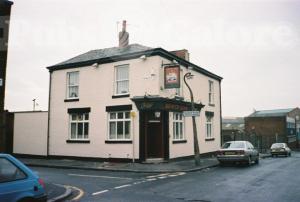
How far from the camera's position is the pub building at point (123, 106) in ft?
64.1

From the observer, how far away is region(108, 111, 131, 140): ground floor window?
66.2 ft

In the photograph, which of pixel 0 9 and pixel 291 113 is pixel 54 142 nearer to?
pixel 0 9

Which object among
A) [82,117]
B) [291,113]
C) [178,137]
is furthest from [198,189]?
[291,113]

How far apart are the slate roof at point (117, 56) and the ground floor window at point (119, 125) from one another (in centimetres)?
380

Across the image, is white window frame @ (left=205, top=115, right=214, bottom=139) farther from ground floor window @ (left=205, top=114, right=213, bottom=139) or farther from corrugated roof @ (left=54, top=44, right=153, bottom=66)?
corrugated roof @ (left=54, top=44, right=153, bottom=66)

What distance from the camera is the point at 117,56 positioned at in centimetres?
2084

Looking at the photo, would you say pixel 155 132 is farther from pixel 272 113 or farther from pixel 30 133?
pixel 272 113

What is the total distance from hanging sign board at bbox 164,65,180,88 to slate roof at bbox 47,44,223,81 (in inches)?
54.7

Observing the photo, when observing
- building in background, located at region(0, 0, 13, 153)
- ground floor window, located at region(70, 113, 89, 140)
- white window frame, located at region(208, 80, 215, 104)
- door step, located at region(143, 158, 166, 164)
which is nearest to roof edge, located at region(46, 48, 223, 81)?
white window frame, located at region(208, 80, 215, 104)

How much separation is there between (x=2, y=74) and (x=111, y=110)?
13273 millimetres

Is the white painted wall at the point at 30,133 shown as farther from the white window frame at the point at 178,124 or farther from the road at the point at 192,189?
the road at the point at 192,189

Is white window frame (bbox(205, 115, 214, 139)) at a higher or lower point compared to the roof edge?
lower

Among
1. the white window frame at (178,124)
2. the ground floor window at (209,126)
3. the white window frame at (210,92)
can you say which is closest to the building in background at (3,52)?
the white window frame at (178,124)

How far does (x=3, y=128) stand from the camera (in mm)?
7488
